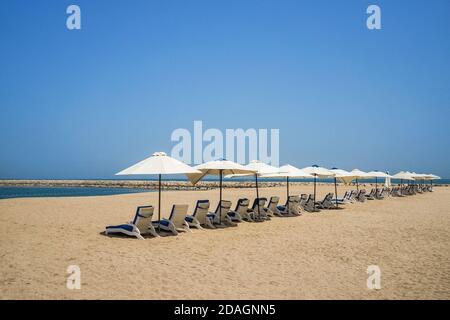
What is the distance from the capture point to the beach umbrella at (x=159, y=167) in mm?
9117

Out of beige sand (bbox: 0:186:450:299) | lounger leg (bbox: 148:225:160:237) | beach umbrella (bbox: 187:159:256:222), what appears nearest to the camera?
beige sand (bbox: 0:186:450:299)

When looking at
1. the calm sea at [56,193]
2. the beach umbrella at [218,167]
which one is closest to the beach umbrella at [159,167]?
the beach umbrella at [218,167]

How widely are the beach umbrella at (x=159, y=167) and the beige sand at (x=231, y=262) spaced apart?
1596 millimetres

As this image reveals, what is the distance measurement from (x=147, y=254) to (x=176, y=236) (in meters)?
2.00

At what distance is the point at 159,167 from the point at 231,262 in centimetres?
366

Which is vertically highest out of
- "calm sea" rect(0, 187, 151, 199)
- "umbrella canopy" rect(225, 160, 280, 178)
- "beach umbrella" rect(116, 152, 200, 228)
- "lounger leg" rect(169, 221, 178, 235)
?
"beach umbrella" rect(116, 152, 200, 228)

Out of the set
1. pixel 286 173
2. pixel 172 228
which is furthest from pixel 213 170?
pixel 172 228

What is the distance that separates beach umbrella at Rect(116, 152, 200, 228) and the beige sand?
160 cm

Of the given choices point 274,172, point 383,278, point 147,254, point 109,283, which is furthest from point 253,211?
point 109,283

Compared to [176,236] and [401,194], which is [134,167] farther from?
[401,194]

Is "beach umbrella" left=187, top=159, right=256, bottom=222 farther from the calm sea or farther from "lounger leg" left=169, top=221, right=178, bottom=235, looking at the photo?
the calm sea

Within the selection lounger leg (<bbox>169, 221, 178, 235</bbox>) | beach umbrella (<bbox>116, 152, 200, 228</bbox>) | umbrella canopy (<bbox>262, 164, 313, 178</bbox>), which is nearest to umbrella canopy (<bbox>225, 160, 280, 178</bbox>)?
umbrella canopy (<bbox>262, 164, 313, 178</bbox>)

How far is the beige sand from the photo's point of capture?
193 inches

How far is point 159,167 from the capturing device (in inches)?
366
